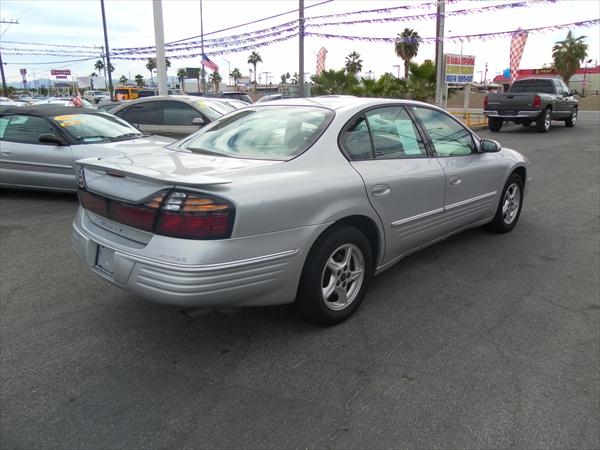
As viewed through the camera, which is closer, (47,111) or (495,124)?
(47,111)

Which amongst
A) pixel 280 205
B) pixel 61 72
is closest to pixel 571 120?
pixel 280 205

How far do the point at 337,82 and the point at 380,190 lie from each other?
55.8 feet

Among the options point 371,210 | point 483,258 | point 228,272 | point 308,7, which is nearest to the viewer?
point 228,272

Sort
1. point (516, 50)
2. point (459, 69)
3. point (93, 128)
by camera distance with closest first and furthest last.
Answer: point (93, 128) < point (459, 69) < point (516, 50)

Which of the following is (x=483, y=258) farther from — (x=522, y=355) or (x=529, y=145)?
(x=529, y=145)

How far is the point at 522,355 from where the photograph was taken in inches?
116

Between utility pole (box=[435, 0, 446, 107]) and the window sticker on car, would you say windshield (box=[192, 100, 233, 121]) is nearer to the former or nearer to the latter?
the window sticker on car

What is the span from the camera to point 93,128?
→ 7.23 metres

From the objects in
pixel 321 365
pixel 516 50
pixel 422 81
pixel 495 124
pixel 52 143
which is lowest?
pixel 321 365

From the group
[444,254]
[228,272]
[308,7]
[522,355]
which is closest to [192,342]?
[228,272]

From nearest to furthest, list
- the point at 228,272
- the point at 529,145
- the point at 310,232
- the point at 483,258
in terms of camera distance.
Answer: the point at 228,272, the point at 310,232, the point at 483,258, the point at 529,145

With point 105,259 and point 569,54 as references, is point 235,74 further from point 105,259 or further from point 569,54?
point 105,259

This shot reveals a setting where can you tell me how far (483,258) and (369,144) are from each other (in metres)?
1.89

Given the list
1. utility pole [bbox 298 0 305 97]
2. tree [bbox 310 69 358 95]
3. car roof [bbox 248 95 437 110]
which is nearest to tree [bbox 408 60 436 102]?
tree [bbox 310 69 358 95]
